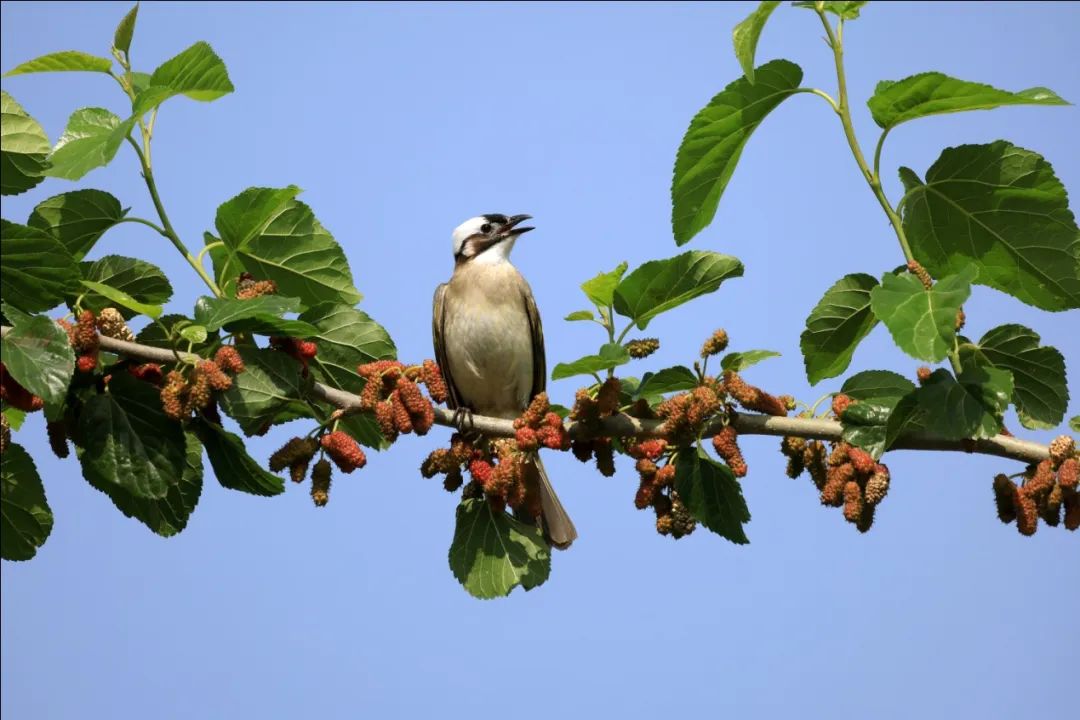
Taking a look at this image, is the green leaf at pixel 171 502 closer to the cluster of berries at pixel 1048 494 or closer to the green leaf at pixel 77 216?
the green leaf at pixel 77 216

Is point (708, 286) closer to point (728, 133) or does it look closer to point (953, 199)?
point (728, 133)

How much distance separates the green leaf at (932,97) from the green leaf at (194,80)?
2.03 m

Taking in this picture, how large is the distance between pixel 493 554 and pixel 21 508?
1673mm

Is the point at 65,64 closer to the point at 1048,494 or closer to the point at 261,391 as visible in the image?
the point at 261,391

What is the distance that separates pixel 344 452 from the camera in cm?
382

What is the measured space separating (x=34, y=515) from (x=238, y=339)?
821 millimetres

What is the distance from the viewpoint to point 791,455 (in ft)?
13.2

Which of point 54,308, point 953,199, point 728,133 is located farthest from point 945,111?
point 54,308

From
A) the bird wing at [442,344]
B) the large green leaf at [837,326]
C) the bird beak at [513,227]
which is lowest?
the large green leaf at [837,326]

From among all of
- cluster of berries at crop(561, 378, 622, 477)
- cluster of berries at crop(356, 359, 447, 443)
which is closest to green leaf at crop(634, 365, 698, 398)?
cluster of berries at crop(561, 378, 622, 477)

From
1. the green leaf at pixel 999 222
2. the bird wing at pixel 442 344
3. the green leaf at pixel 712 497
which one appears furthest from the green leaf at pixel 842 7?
the bird wing at pixel 442 344

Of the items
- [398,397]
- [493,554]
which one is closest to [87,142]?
[398,397]

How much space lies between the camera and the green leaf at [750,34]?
3.56 m

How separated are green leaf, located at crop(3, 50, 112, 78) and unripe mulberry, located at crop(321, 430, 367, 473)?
1573mm
